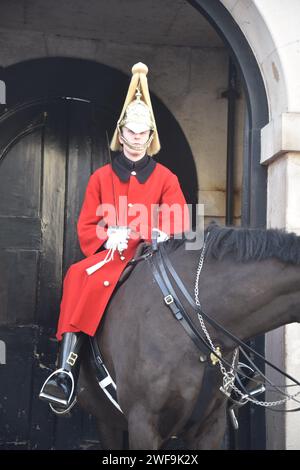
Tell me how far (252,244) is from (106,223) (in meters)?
1.20

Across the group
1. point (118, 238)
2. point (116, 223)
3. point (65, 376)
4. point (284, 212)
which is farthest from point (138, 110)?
point (65, 376)

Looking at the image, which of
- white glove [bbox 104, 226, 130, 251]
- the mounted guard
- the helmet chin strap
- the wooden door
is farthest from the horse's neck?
the wooden door

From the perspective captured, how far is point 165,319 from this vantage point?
3.64m

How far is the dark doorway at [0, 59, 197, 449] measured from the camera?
19.8 ft

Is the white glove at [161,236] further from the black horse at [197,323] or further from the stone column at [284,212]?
the stone column at [284,212]

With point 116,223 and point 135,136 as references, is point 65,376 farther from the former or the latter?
point 135,136

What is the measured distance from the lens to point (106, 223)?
4.45m

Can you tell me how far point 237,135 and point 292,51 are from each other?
1.91 meters

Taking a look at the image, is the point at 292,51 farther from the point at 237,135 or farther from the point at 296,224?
the point at 237,135

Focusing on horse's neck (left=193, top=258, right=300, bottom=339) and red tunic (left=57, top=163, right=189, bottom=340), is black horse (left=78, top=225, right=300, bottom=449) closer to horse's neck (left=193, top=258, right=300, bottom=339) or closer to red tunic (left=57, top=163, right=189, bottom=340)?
horse's neck (left=193, top=258, right=300, bottom=339)

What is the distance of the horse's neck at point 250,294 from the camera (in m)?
3.45

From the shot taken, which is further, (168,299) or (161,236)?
(161,236)

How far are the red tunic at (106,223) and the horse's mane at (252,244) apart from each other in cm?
64

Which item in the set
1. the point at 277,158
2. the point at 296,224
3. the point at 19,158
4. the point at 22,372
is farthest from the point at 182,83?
the point at 22,372
